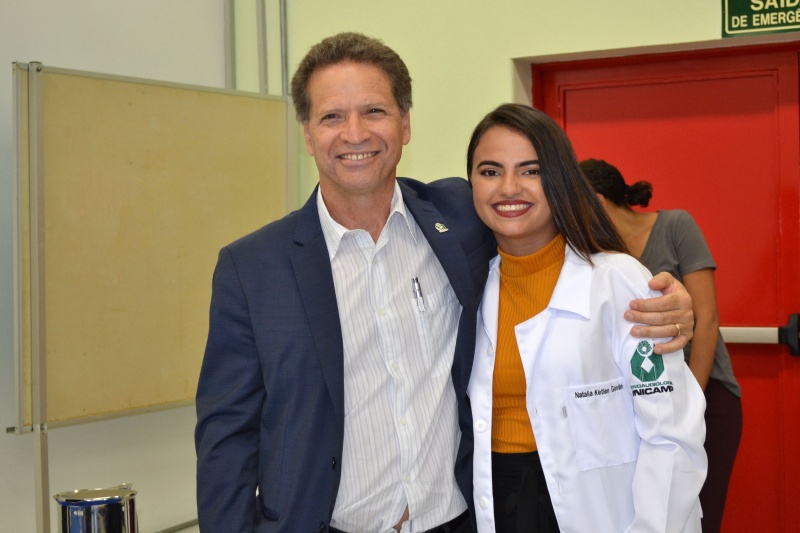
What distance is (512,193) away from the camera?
1931 millimetres

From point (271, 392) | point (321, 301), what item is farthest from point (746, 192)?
point (271, 392)

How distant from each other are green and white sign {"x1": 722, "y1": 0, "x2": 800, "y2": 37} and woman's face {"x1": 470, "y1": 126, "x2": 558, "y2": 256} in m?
1.81

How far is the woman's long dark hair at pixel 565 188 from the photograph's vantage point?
193 centimetres

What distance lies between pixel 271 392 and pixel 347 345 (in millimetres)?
186

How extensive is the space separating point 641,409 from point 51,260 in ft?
6.90

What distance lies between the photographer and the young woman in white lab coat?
1.82 metres

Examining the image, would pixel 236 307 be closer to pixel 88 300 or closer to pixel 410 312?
pixel 410 312

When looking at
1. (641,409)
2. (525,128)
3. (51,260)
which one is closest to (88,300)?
(51,260)

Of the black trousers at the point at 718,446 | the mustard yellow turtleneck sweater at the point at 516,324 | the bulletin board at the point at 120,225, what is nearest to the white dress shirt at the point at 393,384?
the mustard yellow turtleneck sweater at the point at 516,324

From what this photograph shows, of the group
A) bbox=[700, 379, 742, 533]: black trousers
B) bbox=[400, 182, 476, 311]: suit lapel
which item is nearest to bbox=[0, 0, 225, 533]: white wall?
bbox=[400, 182, 476, 311]: suit lapel

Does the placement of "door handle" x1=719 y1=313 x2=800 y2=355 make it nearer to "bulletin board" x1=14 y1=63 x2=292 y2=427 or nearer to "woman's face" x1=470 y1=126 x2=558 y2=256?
"woman's face" x1=470 y1=126 x2=558 y2=256

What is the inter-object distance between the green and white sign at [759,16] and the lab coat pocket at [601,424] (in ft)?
6.70

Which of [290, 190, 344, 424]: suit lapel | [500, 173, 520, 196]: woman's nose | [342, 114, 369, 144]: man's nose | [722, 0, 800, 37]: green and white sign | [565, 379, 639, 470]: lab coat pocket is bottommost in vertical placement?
[565, 379, 639, 470]: lab coat pocket

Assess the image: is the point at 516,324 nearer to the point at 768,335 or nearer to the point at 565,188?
the point at 565,188
